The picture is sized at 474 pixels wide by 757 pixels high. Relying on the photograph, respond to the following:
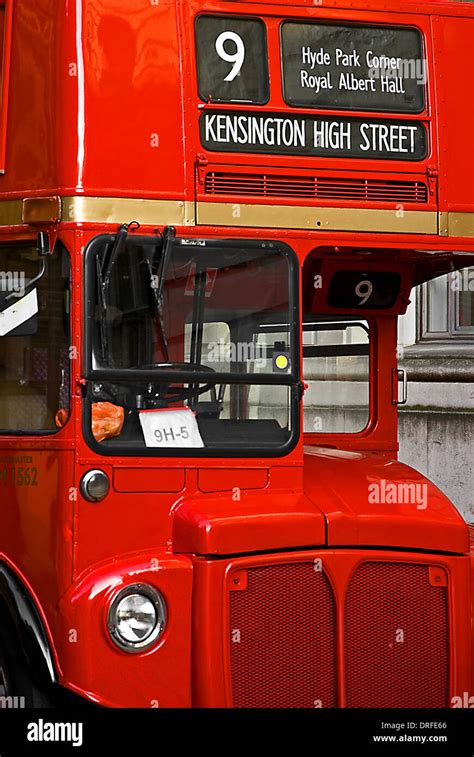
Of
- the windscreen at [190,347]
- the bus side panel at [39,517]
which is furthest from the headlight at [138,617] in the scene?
A: the windscreen at [190,347]

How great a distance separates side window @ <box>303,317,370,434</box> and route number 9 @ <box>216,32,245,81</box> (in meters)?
1.93

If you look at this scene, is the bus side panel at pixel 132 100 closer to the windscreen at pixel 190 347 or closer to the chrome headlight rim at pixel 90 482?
the windscreen at pixel 190 347

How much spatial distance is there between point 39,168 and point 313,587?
202 cm

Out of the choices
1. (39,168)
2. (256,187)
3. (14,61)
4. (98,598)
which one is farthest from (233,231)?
(98,598)

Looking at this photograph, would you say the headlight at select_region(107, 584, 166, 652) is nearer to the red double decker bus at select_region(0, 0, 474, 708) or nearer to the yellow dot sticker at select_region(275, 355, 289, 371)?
the red double decker bus at select_region(0, 0, 474, 708)

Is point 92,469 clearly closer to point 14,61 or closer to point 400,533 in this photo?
point 400,533

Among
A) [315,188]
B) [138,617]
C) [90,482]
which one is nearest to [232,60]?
[315,188]

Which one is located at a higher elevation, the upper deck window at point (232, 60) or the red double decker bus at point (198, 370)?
the upper deck window at point (232, 60)

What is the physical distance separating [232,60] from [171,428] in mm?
1562

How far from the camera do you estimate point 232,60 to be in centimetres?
523

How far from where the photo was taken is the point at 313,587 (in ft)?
16.2

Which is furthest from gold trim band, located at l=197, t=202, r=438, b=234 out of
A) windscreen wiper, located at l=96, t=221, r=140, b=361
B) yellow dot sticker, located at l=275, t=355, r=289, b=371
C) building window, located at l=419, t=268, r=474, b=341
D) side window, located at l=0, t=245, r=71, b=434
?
building window, located at l=419, t=268, r=474, b=341

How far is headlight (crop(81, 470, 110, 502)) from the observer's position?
16.1 feet

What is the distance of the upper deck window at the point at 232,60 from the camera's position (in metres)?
5.20
